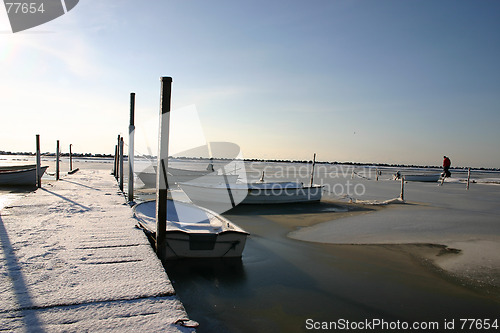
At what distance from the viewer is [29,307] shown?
117 inches

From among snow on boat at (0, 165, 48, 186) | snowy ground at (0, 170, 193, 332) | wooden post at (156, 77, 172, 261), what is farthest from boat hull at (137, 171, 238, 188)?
snowy ground at (0, 170, 193, 332)

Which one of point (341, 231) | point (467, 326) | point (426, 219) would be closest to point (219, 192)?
point (341, 231)

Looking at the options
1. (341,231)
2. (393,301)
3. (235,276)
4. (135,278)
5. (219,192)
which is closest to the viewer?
(135,278)

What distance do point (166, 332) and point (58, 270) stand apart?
2.09 meters

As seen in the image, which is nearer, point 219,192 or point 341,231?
point 341,231

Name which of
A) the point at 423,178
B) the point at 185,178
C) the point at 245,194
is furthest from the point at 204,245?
the point at 423,178

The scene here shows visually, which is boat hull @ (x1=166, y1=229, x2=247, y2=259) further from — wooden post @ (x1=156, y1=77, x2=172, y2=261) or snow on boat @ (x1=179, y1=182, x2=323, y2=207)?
snow on boat @ (x1=179, y1=182, x2=323, y2=207)

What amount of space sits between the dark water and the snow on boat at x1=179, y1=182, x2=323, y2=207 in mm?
8857

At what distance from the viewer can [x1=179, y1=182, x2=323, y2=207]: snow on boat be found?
60.0 feet

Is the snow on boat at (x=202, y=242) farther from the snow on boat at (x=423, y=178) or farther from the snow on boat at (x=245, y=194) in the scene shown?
the snow on boat at (x=423, y=178)

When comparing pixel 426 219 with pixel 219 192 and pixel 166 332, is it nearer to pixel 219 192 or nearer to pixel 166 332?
pixel 219 192

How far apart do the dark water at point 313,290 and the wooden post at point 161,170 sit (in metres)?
1.13

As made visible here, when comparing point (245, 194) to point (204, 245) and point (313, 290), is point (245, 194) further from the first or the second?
point (313, 290)

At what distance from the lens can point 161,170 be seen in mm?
6641
